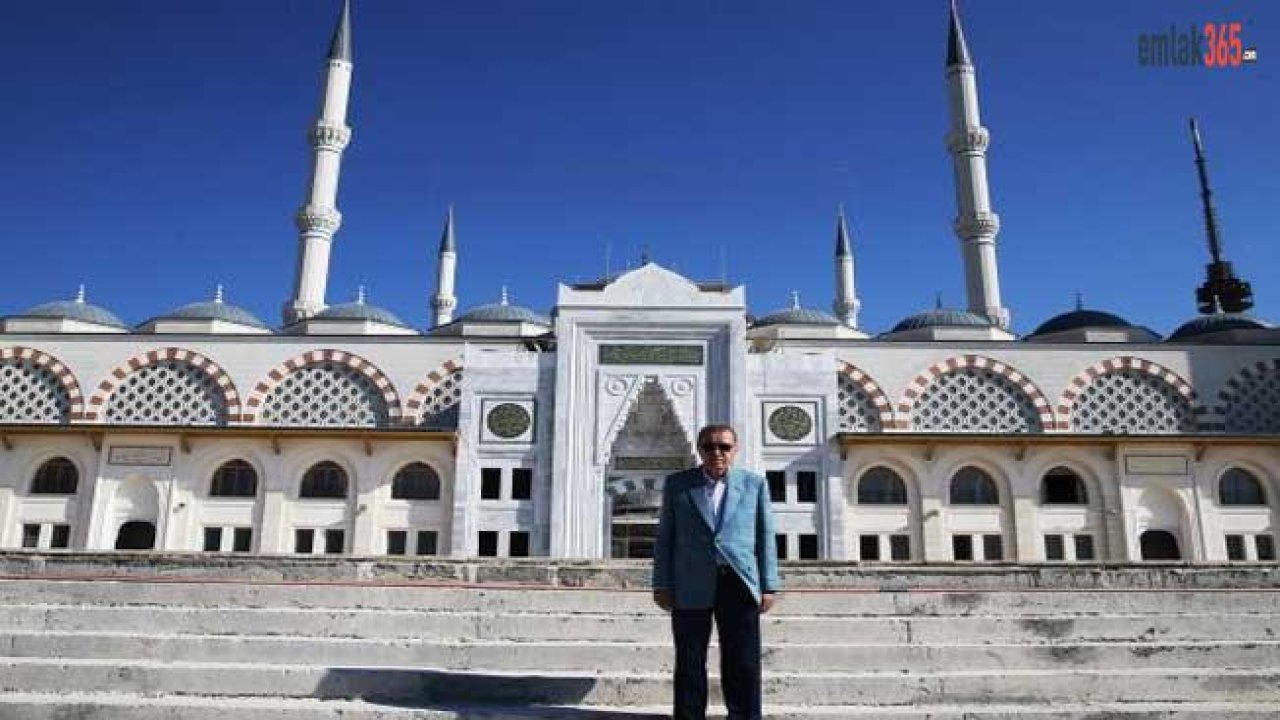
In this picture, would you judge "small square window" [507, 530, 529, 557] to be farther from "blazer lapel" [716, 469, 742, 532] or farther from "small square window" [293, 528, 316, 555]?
"blazer lapel" [716, 469, 742, 532]

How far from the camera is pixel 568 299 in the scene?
20891 mm

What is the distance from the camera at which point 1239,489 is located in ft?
67.0

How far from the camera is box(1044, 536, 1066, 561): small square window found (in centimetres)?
1995

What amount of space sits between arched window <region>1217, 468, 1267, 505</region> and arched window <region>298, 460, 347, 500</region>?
1800cm

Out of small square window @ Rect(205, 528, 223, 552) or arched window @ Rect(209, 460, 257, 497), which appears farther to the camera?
arched window @ Rect(209, 460, 257, 497)

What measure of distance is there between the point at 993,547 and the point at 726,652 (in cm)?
Result: 1748

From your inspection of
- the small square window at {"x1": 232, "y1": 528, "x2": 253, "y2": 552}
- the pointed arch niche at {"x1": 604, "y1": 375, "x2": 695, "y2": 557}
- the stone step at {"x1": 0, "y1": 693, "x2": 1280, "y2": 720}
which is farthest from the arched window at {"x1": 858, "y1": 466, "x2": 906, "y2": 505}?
the stone step at {"x1": 0, "y1": 693, "x2": 1280, "y2": 720}

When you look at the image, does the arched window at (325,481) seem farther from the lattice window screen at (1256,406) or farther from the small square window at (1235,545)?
the lattice window screen at (1256,406)

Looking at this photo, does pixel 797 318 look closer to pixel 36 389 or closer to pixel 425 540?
pixel 425 540

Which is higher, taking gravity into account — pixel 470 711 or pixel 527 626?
pixel 527 626

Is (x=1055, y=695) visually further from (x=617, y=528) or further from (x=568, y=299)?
(x=568, y=299)

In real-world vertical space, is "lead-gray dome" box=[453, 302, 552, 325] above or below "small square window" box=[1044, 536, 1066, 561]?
above

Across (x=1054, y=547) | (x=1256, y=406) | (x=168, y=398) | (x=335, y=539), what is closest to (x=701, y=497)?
(x=335, y=539)

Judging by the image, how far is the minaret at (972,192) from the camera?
26.1 metres
